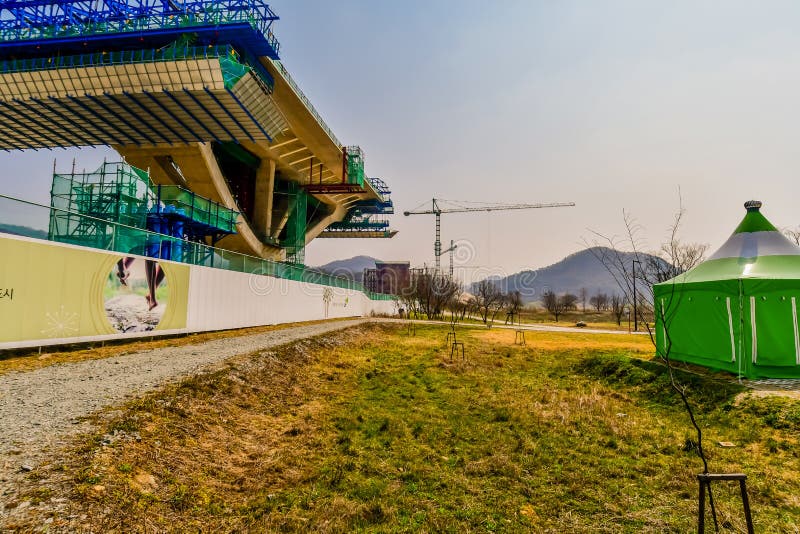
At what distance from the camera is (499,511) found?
4.43m

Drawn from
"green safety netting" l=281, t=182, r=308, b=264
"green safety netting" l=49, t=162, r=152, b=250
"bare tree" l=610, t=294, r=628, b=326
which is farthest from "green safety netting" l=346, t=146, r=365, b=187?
"bare tree" l=610, t=294, r=628, b=326

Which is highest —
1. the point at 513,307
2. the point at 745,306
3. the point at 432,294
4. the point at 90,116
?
the point at 90,116

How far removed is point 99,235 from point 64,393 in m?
6.92

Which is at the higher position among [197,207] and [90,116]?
[90,116]

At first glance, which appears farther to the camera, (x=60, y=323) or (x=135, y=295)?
(x=135, y=295)

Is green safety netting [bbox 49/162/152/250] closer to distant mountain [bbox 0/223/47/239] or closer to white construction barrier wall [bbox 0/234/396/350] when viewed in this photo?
white construction barrier wall [bbox 0/234/396/350]

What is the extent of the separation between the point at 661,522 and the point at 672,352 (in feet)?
35.5

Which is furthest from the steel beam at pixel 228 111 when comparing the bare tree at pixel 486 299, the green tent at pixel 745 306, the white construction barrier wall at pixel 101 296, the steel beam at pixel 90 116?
the bare tree at pixel 486 299

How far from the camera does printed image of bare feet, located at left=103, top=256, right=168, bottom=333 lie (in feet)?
39.4

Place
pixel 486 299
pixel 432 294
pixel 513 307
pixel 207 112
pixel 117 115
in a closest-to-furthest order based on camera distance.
→ pixel 207 112
pixel 117 115
pixel 486 299
pixel 432 294
pixel 513 307

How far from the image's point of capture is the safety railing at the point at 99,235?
9273 millimetres

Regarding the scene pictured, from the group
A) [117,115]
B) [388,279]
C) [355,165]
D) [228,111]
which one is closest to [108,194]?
[228,111]

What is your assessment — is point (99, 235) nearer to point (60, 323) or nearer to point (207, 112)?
point (60, 323)

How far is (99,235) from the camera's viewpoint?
463 inches
